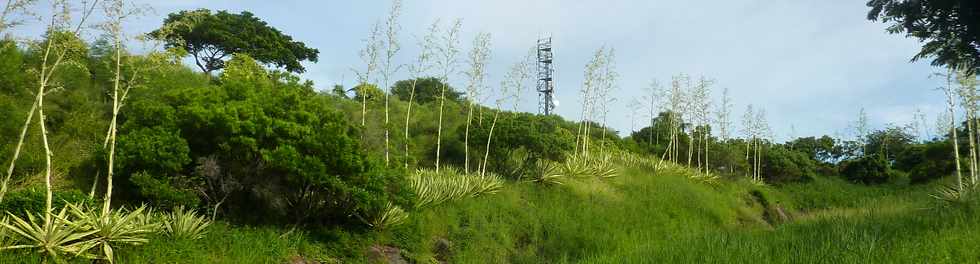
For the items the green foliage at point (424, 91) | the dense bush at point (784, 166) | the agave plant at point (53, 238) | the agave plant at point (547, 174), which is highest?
the green foliage at point (424, 91)

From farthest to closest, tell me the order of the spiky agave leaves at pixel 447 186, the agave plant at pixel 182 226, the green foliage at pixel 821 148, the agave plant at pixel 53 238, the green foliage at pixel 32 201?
the green foliage at pixel 821 148
the spiky agave leaves at pixel 447 186
the agave plant at pixel 182 226
the green foliage at pixel 32 201
the agave plant at pixel 53 238

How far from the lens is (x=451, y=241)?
11.2 m

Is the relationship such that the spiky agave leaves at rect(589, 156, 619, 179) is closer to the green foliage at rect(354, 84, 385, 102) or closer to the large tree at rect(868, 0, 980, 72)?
the green foliage at rect(354, 84, 385, 102)

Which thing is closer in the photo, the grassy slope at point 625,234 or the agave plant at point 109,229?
the grassy slope at point 625,234

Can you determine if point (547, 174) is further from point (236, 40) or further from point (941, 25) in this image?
point (236, 40)

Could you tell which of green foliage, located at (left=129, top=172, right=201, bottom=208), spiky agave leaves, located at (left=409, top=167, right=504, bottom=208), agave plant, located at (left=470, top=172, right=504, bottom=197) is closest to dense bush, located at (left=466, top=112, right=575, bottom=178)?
spiky agave leaves, located at (left=409, top=167, right=504, bottom=208)

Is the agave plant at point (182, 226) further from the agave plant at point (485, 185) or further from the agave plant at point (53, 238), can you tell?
the agave plant at point (485, 185)

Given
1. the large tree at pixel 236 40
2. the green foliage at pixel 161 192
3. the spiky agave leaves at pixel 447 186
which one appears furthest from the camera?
the large tree at pixel 236 40

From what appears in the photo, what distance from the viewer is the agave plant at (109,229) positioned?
21.8 feet

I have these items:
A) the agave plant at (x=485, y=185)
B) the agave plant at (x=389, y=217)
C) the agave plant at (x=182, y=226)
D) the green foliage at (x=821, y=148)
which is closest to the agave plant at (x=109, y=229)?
the agave plant at (x=182, y=226)

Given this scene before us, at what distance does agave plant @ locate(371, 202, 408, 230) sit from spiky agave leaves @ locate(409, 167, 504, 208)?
789mm

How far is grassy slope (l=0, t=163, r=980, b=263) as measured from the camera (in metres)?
6.42

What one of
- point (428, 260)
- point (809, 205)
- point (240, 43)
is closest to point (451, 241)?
point (428, 260)

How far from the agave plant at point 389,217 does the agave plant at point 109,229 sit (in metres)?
3.60
